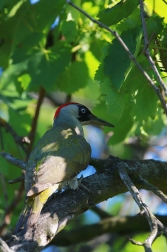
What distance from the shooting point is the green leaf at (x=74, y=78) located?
661cm

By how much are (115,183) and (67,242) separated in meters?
2.09

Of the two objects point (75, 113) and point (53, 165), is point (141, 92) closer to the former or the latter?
point (53, 165)

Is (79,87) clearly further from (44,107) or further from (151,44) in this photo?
(44,107)

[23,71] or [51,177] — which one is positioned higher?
[23,71]

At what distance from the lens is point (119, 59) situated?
4164 mm

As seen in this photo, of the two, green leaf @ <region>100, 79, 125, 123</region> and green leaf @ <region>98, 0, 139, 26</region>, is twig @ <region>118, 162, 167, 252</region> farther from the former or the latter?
green leaf @ <region>98, 0, 139, 26</region>

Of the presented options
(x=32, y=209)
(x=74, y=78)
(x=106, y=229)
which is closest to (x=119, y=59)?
(x=32, y=209)

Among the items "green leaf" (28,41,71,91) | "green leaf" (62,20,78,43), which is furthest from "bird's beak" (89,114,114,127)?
"green leaf" (62,20,78,43)

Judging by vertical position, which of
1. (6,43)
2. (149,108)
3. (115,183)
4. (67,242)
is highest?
(6,43)

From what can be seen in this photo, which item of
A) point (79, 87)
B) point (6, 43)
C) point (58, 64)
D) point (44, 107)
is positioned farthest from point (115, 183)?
point (44, 107)

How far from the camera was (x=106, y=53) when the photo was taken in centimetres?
452

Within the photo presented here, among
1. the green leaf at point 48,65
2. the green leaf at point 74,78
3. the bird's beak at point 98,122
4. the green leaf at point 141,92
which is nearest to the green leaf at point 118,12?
the green leaf at point 141,92

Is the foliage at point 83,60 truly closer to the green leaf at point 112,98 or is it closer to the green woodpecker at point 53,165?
the green leaf at point 112,98

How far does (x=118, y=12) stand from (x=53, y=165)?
1.41 meters
